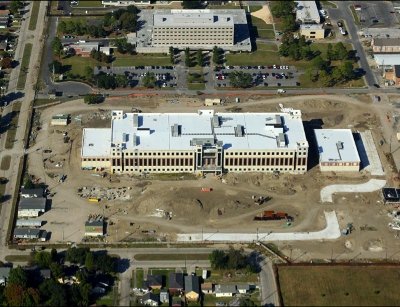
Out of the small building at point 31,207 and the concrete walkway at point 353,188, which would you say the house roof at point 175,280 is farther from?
the concrete walkway at point 353,188

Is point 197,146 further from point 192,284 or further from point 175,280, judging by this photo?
point 192,284

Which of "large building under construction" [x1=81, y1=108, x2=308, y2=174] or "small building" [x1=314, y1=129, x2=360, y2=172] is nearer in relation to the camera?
"large building under construction" [x1=81, y1=108, x2=308, y2=174]

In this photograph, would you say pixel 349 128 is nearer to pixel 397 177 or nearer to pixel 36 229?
pixel 397 177

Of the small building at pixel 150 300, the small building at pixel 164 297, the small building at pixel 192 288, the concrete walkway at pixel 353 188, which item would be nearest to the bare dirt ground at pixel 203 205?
the concrete walkway at pixel 353 188

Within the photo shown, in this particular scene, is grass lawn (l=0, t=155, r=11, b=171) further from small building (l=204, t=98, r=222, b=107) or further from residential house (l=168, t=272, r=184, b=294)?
small building (l=204, t=98, r=222, b=107)

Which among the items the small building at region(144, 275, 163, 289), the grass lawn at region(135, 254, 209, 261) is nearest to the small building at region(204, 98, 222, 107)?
the grass lawn at region(135, 254, 209, 261)

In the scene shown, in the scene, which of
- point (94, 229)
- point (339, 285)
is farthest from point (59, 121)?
point (339, 285)
